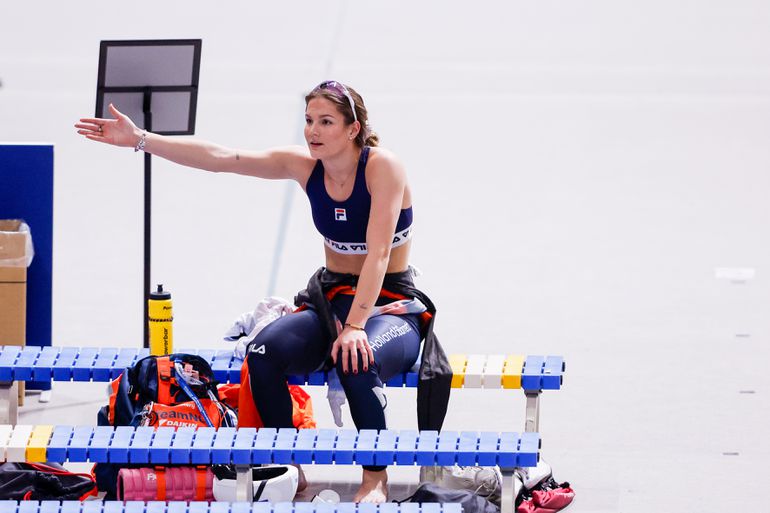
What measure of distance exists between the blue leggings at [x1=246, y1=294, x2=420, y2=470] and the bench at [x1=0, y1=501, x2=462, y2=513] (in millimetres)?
661

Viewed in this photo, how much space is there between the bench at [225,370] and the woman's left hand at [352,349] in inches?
10.1

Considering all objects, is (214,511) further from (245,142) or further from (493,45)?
(493,45)

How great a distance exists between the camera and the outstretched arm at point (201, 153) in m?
5.79

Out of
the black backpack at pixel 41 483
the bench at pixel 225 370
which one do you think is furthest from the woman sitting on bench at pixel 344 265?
the black backpack at pixel 41 483

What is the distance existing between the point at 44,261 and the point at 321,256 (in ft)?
10.6

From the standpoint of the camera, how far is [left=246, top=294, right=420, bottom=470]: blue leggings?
5.30 meters

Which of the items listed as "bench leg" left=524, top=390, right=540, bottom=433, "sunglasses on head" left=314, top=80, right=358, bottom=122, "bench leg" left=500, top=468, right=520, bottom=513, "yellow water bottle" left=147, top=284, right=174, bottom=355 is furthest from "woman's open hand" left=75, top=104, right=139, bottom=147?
"bench leg" left=500, top=468, right=520, bottom=513

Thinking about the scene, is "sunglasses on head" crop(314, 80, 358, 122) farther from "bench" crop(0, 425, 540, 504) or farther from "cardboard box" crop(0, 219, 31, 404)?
"cardboard box" crop(0, 219, 31, 404)

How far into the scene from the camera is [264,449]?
15.9ft

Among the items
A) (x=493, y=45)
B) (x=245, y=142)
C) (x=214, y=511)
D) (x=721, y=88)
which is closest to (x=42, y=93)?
(x=245, y=142)

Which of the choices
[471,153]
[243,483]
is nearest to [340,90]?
[243,483]

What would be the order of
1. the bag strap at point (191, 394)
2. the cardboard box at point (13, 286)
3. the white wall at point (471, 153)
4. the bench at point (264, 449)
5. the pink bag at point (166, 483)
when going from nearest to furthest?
A: 1. the bench at point (264, 449)
2. the pink bag at point (166, 483)
3. the bag strap at point (191, 394)
4. the cardboard box at point (13, 286)
5. the white wall at point (471, 153)

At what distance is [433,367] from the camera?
546 centimetres

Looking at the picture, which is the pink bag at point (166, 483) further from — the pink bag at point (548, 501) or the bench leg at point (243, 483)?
the pink bag at point (548, 501)
